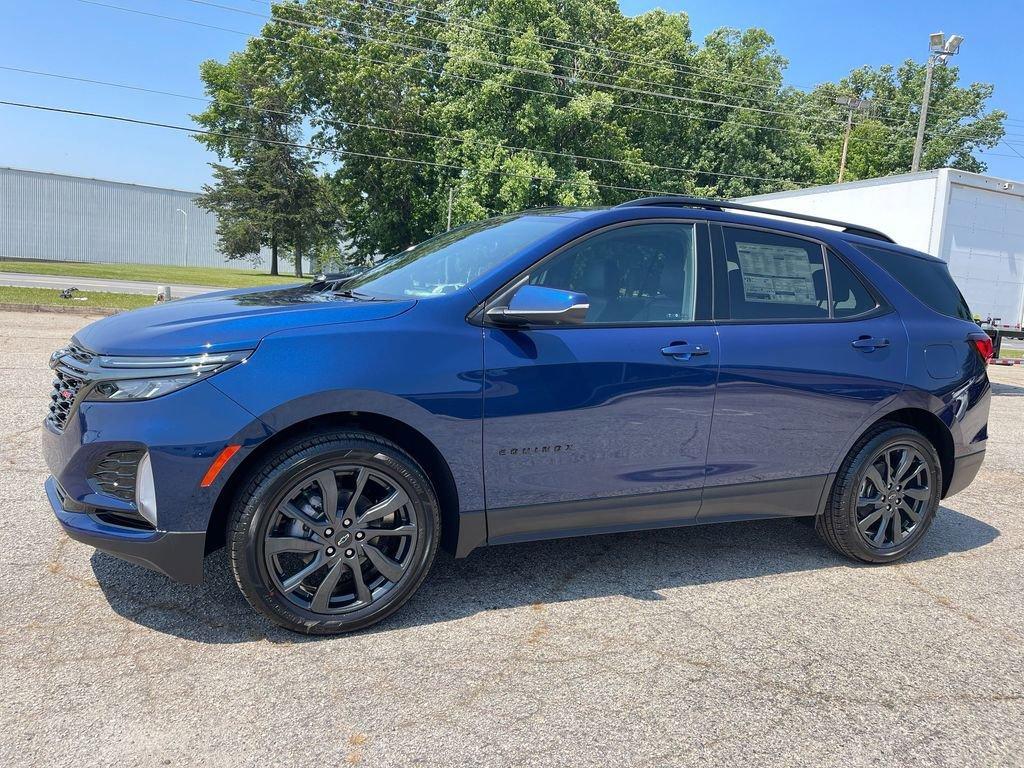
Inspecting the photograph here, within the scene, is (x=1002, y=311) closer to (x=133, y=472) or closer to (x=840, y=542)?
(x=840, y=542)

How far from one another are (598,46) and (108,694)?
1607 inches

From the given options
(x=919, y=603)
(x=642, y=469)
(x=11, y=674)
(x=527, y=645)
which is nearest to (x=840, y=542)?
(x=919, y=603)

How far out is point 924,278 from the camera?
4266 mm

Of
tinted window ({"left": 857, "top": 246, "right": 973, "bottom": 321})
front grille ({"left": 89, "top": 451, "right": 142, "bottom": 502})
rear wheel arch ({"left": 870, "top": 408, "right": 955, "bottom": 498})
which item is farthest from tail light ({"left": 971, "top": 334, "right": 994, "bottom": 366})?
front grille ({"left": 89, "top": 451, "right": 142, "bottom": 502})

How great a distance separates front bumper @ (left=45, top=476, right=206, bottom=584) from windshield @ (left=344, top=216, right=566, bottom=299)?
1.34 metres

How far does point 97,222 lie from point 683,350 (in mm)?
70380

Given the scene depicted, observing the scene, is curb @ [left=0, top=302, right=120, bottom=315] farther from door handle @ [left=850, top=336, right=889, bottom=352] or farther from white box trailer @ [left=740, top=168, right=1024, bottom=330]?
door handle @ [left=850, top=336, right=889, bottom=352]

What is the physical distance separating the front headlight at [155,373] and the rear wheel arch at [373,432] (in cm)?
33

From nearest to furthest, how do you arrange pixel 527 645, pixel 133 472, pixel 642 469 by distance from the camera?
pixel 133 472 < pixel 527 645 < pixel 642 469

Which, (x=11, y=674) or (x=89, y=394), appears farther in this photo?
(x=89, y=394)

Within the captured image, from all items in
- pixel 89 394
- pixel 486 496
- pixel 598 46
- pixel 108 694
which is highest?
pixel 598 46

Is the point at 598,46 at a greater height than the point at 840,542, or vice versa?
the point at 598,46

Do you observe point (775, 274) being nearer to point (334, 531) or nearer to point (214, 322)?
point (334, 531)

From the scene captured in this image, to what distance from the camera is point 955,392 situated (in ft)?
13.5
